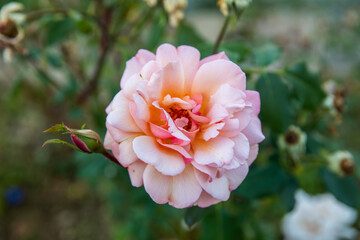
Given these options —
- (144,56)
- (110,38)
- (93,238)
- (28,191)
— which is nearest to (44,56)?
(110,38)

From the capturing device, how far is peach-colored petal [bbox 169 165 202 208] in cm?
40

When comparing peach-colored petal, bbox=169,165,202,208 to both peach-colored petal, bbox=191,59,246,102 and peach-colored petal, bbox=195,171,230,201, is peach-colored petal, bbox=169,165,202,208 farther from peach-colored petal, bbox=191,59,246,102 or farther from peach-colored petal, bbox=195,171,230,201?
peach-colored petal, bbox=191,59,246,102

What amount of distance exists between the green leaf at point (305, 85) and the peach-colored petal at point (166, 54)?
33 cm

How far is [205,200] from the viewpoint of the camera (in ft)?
1.40

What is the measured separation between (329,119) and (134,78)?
617mm

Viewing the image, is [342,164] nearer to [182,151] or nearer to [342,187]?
[342,187]

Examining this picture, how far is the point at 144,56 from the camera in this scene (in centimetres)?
45

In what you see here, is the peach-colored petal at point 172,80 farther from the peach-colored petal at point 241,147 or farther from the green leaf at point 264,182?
the green leaf at point 264,182

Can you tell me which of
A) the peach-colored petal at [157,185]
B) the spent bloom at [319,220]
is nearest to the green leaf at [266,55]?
the peach-colored petal at [157,185]

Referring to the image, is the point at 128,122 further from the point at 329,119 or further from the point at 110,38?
the point at 329,119

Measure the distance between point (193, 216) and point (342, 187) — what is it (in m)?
0.43

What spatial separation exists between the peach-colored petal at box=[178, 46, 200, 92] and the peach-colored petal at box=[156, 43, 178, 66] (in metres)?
0.01

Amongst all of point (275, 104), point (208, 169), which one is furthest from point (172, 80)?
point (275, 104)

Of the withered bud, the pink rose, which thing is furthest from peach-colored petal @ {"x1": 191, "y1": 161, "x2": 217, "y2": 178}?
the withered bud
